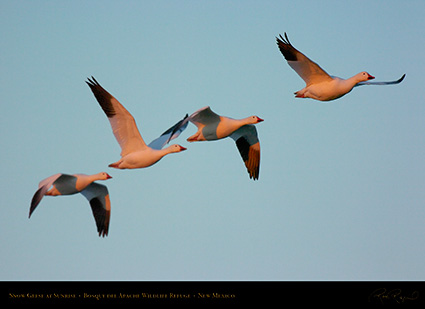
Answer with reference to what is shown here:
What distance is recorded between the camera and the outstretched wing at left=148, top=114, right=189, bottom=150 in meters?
15.3

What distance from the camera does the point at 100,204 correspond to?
55.7 feet

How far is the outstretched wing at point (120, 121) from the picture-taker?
1499 centimetres

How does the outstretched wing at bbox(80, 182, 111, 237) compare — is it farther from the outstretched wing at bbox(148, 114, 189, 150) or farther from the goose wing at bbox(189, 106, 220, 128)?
the goose wing at bbox(189, 106, 220, 128)

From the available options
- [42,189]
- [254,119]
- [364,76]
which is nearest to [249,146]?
[254,119]

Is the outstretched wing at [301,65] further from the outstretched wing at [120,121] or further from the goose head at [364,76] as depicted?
the outstretched wing at [120,121]

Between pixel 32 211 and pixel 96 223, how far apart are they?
3.11 metres

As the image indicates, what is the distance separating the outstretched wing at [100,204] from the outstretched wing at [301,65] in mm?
5136

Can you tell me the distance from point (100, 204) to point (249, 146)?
155 inches

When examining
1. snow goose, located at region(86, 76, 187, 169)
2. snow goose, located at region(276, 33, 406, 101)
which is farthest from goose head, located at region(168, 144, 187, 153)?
snow goose, located at region(276, 33, 406, 101)

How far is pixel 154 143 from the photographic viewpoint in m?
16.3

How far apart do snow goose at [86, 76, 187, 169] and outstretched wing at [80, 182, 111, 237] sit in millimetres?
1494

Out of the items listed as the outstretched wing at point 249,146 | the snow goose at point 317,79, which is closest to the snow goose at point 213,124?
the outstretched wing at point 249,146
